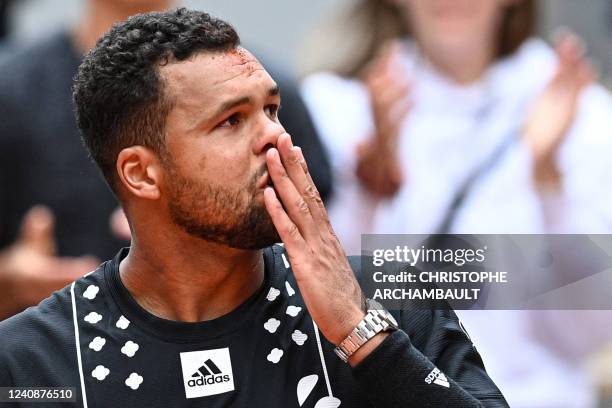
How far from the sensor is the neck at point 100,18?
4.97 metres

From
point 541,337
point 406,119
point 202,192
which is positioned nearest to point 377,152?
point 406,119

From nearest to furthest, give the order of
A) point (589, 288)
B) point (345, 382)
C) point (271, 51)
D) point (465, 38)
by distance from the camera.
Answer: point (345, 382) < point (589, 288) < point (465, 38) < point (271, 51)

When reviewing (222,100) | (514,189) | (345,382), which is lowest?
(345,382)

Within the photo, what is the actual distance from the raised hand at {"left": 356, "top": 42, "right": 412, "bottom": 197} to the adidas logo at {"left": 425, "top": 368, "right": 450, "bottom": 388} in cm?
221

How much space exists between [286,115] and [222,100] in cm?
180

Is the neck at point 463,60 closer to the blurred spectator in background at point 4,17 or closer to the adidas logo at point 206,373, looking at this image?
the blurred spectator in background at point 4,17

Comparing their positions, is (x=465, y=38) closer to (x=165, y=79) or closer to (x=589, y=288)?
(x=589, y=288)

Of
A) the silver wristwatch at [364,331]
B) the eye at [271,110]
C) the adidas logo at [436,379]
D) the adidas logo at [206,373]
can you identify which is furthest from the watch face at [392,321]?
the eye at [271,110]

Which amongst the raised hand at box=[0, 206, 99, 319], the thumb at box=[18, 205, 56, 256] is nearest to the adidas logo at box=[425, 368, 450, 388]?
the raised hand at box=[0, 206, 99, 319]

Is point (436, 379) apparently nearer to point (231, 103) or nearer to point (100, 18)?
point (231, 103)

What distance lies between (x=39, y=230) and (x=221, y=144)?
77.1 inches

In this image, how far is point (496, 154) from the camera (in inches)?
191

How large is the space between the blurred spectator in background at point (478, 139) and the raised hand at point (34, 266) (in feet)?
3.44

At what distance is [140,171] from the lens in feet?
9.96
